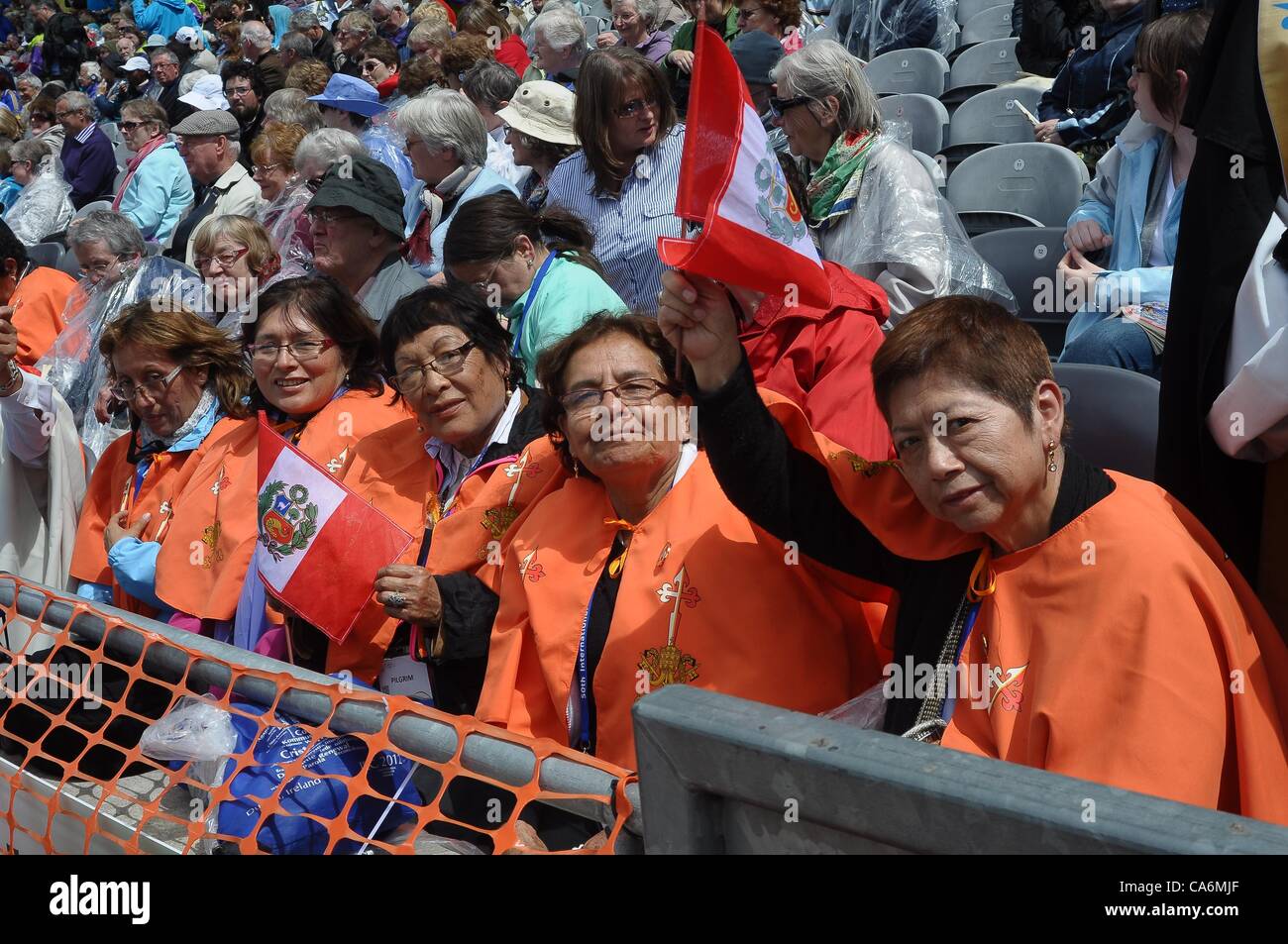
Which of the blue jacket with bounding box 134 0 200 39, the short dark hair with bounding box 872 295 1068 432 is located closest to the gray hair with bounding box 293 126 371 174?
the short dark hair with bounding box 872 295 1068 432

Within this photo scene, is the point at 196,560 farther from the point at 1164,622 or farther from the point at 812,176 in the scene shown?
the point at 1164,622

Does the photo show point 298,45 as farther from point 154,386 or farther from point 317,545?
point 317,545

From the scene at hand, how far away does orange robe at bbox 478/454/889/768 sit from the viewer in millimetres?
2396

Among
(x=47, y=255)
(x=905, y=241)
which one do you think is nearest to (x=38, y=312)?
(x=47, y=255)

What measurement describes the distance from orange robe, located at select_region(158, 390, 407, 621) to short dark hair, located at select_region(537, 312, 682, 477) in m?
1.07

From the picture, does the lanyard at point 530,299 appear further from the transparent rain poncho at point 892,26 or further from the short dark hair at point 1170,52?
the transparent rain poncho at point 892,26

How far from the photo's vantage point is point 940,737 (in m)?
2.00

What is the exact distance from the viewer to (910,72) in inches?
297

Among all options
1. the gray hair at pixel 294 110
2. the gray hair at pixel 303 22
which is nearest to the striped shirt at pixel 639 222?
the gray hair at pixel 294 110

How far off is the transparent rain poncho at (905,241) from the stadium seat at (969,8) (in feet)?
16.2

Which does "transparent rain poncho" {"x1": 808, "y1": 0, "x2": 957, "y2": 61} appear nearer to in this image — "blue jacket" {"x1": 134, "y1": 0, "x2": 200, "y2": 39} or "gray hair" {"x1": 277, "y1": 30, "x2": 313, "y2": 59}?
"gray hair" {"x1": 277, "y1": 30, "x2": 313, "y2": 59}
